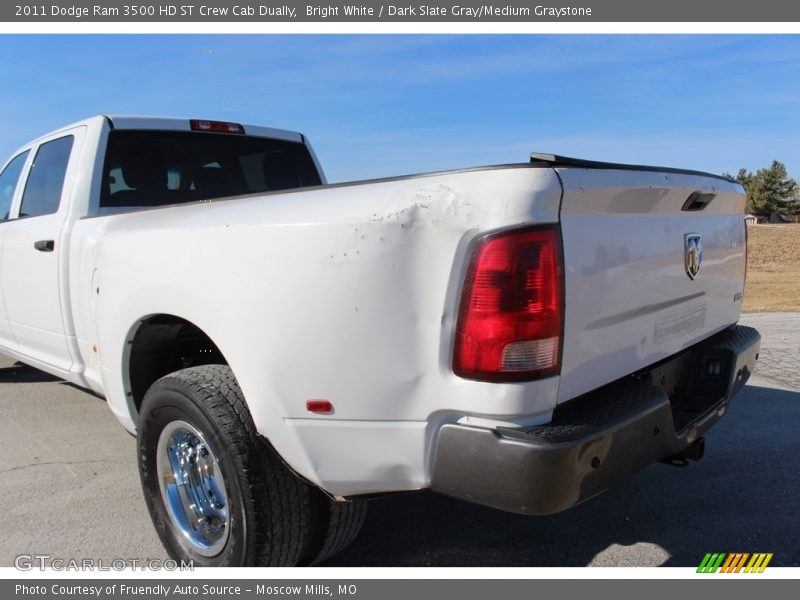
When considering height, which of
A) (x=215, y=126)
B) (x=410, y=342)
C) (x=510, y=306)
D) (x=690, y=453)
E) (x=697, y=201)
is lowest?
Answer: (x=690, y=453)

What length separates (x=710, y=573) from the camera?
107 inches

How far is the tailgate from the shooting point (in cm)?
209

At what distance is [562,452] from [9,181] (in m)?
4.79

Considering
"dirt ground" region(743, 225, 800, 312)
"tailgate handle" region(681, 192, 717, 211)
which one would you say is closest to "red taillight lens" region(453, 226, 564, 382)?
"tailgate handle" region(681, 192, 717, 211)

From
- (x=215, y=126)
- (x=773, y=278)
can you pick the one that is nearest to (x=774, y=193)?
(x=773, y=278)

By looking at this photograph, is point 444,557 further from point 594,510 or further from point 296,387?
point 296,387

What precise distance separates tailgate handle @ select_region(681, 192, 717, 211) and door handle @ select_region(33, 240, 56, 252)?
3268mm

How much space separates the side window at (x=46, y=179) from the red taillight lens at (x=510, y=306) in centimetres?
308

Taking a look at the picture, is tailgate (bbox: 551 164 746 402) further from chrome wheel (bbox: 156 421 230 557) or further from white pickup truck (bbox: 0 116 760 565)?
chrome wheel (bbox: 156 421 230 557)

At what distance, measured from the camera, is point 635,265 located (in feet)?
7.70

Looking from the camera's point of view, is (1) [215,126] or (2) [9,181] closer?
(1) [215,126]

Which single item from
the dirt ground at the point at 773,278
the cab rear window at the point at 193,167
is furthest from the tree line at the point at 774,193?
the cab rear window at the point at 193,167

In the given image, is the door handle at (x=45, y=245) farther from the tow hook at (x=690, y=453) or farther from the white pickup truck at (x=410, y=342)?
the tow hook at (x=690, y=453)

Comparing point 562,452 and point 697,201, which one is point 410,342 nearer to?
point 562,452
